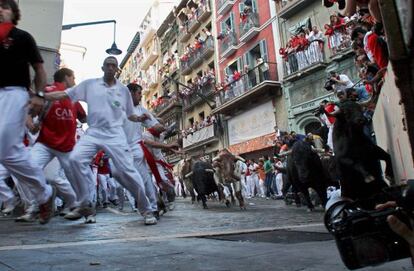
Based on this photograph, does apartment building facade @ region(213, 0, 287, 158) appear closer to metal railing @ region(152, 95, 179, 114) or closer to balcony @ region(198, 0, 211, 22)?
balcony @ region(198, 0, 211, 22)

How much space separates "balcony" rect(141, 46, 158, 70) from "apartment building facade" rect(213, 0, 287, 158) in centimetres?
1852

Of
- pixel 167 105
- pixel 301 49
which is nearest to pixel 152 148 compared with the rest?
pixel 301 49

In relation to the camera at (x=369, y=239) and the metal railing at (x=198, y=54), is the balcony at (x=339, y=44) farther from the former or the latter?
the camera at (x=369, y=239)

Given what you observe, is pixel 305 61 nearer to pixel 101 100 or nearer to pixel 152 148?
pixel 152 148

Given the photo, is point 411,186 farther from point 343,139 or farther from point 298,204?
point 298,204

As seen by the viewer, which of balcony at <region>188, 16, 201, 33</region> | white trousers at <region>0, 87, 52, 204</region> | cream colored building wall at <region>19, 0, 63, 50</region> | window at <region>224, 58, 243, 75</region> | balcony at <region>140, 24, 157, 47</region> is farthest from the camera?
balcony at <region>140, 24, 157, 47</region>

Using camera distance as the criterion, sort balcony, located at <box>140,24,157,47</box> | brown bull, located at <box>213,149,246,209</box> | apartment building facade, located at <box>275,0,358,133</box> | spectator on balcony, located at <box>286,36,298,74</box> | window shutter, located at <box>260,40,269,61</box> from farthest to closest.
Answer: balcony, located at <box>140,24,157,47</box> → window shutter, located at <box>260,40,269,61</box> → spectator on balcony, located at <box>286,36,298,74</box> → apartment building facade, located at <box>275,0,358,133</box> → brown bull, located at <box>213,149,246,209</box>

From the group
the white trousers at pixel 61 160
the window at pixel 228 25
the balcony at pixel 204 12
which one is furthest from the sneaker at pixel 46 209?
the balcony at pixel 204 12

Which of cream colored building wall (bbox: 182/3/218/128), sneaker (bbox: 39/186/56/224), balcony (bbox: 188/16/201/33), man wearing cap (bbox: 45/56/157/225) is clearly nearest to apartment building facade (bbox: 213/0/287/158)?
cream colored building wall (bbox: 182/3/218/128)

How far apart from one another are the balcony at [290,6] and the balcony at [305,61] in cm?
219

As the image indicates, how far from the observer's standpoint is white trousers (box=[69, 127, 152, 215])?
17.7 ft

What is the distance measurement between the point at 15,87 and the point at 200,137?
31503mm

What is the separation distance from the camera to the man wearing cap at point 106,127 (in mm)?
5527

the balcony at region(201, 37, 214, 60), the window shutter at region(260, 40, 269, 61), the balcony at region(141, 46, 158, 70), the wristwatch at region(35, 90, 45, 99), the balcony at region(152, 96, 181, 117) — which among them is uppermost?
the balcony at region(141, 46, 158, 70)
